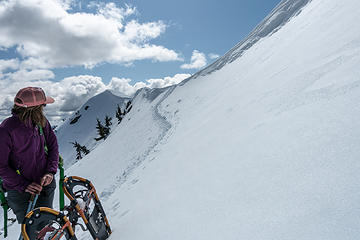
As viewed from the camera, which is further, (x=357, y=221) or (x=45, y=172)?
(x=45, y=172)

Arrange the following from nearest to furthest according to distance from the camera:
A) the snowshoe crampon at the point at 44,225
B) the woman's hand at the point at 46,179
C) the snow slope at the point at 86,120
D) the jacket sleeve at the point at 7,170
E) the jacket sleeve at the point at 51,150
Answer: the snowshoe crampon at the point at 44,225
the jacket sleeve at the point at 7,170
the woman's hand at the point at 46,179
the jacket sleeve at the point at 51,150
the snow slope at the point at 86,120

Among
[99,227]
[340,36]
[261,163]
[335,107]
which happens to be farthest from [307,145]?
[340,36]

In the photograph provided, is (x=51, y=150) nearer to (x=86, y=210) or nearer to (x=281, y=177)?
(x=86, y=210)

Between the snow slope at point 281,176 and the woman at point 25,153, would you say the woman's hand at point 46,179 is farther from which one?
the snow slope at point 281,176

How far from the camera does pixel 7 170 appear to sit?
8.71 ft

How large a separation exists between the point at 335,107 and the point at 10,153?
4868 mm

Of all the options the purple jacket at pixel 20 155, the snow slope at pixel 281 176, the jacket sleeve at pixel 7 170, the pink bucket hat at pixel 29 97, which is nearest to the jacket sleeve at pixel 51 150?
the purple jacket at pixel 20 155

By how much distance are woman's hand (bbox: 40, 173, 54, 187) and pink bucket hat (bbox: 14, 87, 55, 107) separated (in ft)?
3.40

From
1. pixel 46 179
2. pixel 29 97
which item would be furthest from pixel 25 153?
pixel 29 97

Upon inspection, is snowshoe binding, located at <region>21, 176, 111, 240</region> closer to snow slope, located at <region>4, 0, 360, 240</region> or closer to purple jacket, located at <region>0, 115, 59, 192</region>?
purple jacket, located at <region>0, 115, 59, 192</region>

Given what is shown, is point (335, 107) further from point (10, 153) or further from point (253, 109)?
point (10, 153)

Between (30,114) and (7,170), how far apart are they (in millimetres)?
772

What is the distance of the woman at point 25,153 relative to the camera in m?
2.66

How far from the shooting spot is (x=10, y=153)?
272 cm
